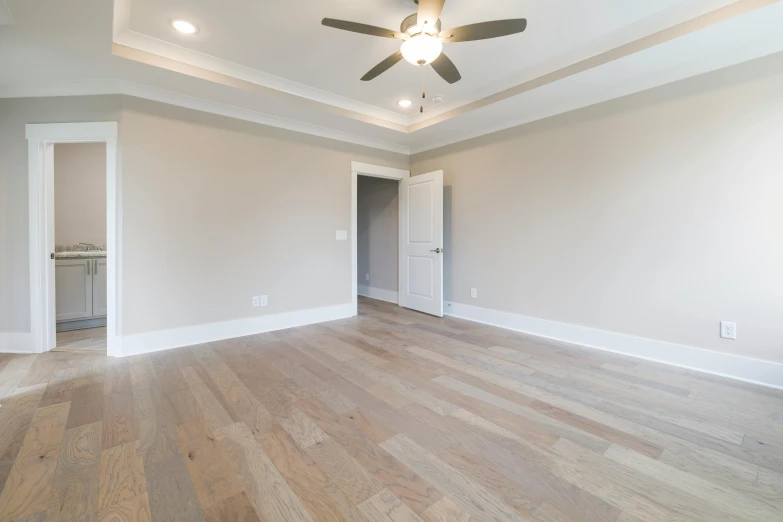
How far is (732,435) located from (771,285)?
1.36 metres

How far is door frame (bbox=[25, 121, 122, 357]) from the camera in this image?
3010 mm

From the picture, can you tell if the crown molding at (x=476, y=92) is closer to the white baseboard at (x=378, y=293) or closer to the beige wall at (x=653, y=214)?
the beige wall at (x=653, y=214)

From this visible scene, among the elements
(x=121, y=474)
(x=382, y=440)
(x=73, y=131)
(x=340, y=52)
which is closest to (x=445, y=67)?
(x=340, y=52)

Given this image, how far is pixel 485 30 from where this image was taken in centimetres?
198

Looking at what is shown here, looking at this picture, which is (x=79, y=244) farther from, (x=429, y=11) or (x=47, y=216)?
(x=429, y=11)

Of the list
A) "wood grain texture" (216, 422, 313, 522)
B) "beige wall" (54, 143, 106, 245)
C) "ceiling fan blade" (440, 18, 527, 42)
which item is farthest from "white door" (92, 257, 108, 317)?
"ceiling fan blade" (440, 18, 527, 42)

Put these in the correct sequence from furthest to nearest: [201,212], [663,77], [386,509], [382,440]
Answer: [201,212] → [663,77] → [382,440] → [386,509]

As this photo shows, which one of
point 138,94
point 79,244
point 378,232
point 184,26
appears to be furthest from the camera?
point 378,232

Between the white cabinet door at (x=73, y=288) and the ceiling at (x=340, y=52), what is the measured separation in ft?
6.14

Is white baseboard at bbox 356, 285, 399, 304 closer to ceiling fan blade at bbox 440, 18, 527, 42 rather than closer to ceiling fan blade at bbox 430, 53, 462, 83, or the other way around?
ceiling fan blade at bbox 430, 53, 462, 83

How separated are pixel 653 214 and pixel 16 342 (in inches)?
238

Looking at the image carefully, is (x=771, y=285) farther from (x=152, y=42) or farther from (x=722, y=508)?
(x=152, y=42)

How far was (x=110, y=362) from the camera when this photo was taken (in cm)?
290

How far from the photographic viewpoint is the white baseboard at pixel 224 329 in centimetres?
312
